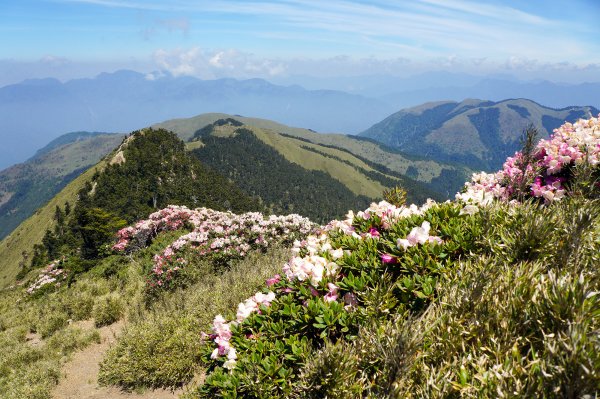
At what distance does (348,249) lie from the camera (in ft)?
16.1

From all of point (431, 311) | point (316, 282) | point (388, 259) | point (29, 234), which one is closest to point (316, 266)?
point (316, 282)

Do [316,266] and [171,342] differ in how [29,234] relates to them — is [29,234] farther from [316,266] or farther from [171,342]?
[316,266]

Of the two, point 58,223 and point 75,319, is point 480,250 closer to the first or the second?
point 75,319

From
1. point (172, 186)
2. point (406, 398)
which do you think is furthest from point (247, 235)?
point (172, 186)

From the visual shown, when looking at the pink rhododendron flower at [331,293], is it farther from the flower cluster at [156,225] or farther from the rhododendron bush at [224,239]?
the flower cluster at [156,225]

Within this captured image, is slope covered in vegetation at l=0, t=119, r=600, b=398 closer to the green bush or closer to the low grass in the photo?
the low grass

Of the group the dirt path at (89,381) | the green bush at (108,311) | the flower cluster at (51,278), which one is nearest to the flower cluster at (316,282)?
the dirt path at (89,381)

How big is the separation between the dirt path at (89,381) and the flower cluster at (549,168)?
24.8 feet

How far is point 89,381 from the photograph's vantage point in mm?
8148

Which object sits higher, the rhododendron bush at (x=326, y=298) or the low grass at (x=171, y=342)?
the rhododendron bush at (x=326, y=298)

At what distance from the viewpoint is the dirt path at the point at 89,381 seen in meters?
6.98

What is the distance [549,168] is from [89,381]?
11313 millimetres

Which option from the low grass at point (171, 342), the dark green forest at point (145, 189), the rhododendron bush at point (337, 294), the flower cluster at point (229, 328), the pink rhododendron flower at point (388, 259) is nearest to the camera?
the rhododendron bush at point (337, 294)

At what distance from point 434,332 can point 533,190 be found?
4552 millimetres
